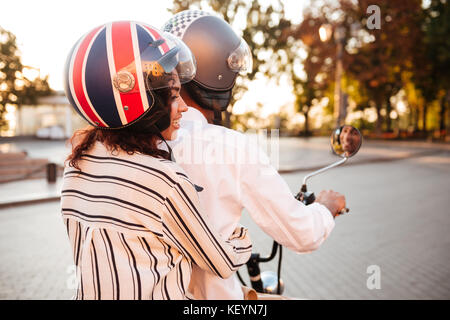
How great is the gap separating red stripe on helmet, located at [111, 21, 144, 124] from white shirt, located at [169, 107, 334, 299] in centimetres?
28

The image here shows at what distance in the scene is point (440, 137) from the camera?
29.4 metres

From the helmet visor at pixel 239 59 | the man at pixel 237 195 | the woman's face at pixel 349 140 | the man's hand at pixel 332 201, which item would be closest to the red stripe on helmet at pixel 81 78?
the man at pixel 237 195

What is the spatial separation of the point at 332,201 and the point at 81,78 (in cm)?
Result: 114

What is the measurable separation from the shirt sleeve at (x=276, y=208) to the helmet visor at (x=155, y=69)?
402 millimetres

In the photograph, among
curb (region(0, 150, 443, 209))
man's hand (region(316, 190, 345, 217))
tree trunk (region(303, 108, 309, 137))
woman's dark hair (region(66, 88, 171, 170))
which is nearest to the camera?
woman's dark hair (region(66, 88, 171, 170))

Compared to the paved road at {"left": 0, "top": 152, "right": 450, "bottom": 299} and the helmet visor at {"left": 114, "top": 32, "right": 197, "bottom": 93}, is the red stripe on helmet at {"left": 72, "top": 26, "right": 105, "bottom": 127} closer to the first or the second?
the helmet visor at {"left": 114, "top": 32, "right": 197, "bottom": 93}

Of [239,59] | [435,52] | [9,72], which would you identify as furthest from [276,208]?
[435,52]

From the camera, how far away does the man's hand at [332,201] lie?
1.53 meters

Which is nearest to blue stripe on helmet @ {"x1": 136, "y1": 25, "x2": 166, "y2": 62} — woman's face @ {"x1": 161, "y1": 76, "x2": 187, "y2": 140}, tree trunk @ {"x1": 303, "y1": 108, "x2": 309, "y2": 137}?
woman's face @ {"x1": 161, "y1": 76, "x2": 187, "y2": 140}

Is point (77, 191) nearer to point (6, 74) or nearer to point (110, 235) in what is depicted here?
point (110, 235)

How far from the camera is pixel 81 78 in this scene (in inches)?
47.9

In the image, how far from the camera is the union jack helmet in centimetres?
120

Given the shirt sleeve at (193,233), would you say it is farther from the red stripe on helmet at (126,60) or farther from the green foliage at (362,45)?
the green foliage at (362,45)

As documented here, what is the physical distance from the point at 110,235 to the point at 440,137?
112 feet
